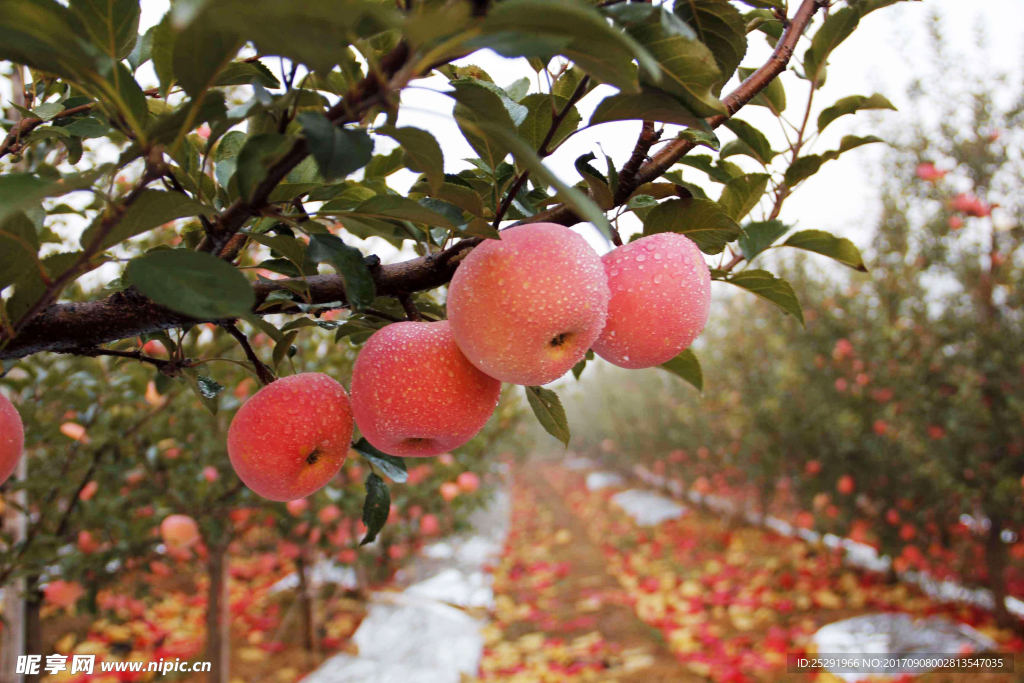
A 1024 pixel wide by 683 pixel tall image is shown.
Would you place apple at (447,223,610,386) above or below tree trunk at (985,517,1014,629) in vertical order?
above

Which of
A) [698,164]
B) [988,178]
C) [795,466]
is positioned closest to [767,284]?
[698,164]

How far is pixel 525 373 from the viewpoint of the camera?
525mm

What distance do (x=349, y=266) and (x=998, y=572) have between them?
12.6 ft

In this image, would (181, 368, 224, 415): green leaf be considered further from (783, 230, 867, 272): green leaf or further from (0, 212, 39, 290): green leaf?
(783, 230, 867, 272): green leaf

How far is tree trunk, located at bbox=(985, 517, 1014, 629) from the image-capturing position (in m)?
3.07

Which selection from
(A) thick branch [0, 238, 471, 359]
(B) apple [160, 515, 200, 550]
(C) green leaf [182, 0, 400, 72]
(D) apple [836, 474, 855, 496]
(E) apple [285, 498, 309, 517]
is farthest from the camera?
(D) apple [836, 474, 855, 496]

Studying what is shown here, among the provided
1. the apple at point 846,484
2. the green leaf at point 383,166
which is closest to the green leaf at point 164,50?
the green leaf at point 383,166

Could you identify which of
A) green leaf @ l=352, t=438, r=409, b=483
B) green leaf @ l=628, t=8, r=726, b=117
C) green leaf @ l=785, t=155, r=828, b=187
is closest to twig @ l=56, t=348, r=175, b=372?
green leaf @ l=352, t=438, r=409, b=483

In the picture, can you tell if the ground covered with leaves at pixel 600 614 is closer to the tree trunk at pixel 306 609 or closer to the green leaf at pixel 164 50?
the tree trunk at pixel 306 609

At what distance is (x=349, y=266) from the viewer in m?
0.52

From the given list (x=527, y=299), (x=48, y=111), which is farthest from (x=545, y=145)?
(x=48, y=111)

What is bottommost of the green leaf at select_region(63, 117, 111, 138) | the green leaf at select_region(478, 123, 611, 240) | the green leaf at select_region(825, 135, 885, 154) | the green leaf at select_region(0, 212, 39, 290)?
the green leaf at select_region(478, 123, 611, 240)

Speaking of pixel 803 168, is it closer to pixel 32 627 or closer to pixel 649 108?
pixel 649 108

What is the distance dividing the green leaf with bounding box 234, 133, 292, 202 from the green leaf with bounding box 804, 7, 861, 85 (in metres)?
0.65
